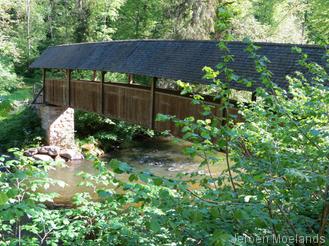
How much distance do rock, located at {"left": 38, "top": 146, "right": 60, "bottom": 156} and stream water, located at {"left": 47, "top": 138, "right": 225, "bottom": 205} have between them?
1044 mm

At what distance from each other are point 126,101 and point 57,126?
6317 millimetres

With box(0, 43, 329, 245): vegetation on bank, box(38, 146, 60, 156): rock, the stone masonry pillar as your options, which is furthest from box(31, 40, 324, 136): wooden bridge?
box(0, 43, 329, 245): vegetation on bank

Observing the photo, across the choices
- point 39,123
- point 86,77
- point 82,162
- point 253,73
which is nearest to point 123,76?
point 86,77

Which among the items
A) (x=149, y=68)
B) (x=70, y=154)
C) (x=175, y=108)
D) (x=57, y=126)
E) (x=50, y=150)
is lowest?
(x=70, y=154)

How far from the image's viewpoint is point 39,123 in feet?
57.6

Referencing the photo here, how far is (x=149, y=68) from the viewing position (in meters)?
9.64

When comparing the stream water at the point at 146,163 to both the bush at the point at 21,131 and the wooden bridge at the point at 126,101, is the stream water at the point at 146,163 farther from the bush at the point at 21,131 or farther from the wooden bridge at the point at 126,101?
the bush at the point at 21,131

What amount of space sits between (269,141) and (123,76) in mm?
17811

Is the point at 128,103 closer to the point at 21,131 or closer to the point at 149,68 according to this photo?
the point at 149,68

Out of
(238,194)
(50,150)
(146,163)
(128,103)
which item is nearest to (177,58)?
(128,103)

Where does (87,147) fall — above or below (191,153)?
below

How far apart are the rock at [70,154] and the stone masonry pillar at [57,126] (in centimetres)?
102

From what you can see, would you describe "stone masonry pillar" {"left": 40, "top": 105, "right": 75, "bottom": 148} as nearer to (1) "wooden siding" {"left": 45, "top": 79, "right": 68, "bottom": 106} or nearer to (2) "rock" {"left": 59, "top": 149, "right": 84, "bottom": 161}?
(1) "wooden siding" {"left": 45, "top": 79, "right": 68, "bottom": 106}

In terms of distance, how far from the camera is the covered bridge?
736 centimetres
